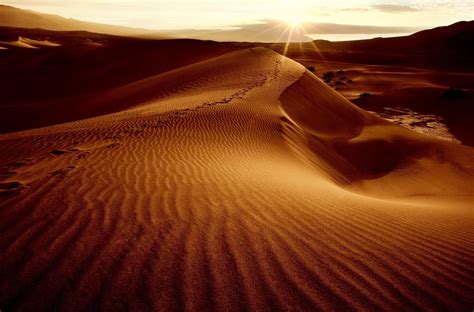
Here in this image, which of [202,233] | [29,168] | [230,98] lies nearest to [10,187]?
[29,168]

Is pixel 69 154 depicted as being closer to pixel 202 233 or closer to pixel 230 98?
pixel 202 233

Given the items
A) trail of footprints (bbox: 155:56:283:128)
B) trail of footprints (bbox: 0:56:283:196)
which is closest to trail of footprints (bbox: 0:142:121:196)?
trail of footprints (bbox: 0:56:283:196)

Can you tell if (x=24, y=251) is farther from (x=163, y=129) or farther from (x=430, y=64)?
(x=430, y=64)

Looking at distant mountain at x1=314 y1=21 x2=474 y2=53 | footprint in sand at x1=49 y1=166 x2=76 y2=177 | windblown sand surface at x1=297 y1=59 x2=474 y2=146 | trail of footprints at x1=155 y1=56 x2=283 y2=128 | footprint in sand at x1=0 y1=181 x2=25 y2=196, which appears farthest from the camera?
distant mountain at x1=314 y1=21 x2=474 y2=53

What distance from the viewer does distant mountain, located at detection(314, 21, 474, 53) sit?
5456 cm

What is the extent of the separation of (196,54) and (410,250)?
29950 millimetres

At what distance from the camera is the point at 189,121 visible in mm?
8492

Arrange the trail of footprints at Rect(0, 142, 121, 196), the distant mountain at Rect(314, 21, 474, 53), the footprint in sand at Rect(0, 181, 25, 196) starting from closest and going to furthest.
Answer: the footprint in sand at Rect(0, 181, 25, 196)
the trail of footprints at Rect(0, 142, 121, 196)
the distant mountain at Rect(314, 21, 474, 53)

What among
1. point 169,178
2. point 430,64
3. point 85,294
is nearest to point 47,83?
point 169,178

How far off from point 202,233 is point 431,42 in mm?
74060

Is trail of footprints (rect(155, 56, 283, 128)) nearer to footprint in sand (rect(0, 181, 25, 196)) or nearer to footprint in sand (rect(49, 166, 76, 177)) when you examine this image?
footprint in sand (rect(49, 166, 76, 177))

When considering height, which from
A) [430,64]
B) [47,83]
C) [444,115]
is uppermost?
[430,64]

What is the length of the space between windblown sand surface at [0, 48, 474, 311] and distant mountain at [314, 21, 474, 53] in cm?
5952

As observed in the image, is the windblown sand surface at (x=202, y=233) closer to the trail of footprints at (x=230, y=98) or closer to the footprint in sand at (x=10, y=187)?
the footprint in sand at (x=10, y=187)
